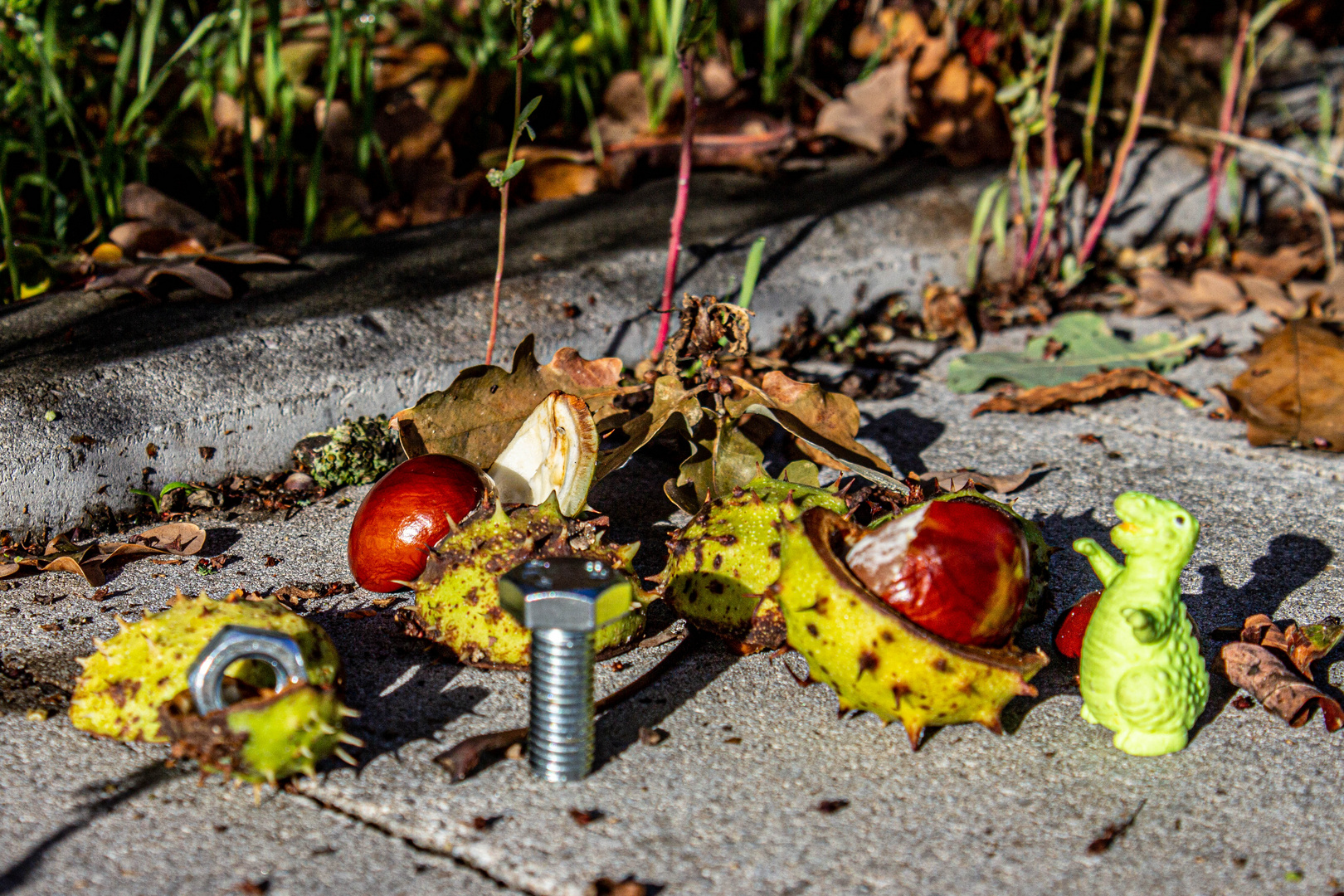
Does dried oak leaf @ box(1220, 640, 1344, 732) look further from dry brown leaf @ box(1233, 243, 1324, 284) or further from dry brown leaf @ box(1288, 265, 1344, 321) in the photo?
dry brown leaf @ box(1233, 243, 1324, 284)

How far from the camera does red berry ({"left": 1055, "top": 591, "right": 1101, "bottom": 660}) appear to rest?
1959mm

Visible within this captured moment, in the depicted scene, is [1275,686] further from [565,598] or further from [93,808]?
[93,808]

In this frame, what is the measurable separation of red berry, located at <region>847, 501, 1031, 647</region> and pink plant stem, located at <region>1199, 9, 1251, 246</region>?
3145mm

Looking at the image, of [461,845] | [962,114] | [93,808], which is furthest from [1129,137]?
[93,808]

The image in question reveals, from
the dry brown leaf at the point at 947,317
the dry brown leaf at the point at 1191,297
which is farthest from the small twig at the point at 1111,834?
the dry brown leaf at the point at 1191,297

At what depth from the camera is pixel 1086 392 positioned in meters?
3.17

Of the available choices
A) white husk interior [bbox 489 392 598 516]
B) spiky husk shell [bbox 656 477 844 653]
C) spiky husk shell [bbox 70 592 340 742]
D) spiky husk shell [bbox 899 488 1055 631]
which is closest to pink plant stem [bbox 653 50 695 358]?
white husk interior [bbox 489 392 598 516]

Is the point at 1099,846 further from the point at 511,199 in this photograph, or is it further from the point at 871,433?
the point at 511,199

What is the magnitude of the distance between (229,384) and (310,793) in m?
1.26

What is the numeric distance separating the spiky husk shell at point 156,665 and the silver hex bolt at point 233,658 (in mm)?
54

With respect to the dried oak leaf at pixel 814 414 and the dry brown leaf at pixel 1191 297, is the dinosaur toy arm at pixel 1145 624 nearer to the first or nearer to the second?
the dried oak leaf at pixel 814 414

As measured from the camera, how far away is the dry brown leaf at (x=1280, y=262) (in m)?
4.08

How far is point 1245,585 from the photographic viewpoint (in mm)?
2264

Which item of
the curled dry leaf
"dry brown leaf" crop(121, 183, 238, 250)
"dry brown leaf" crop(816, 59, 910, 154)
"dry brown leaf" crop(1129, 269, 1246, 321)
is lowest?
→ the curled dry leaf
